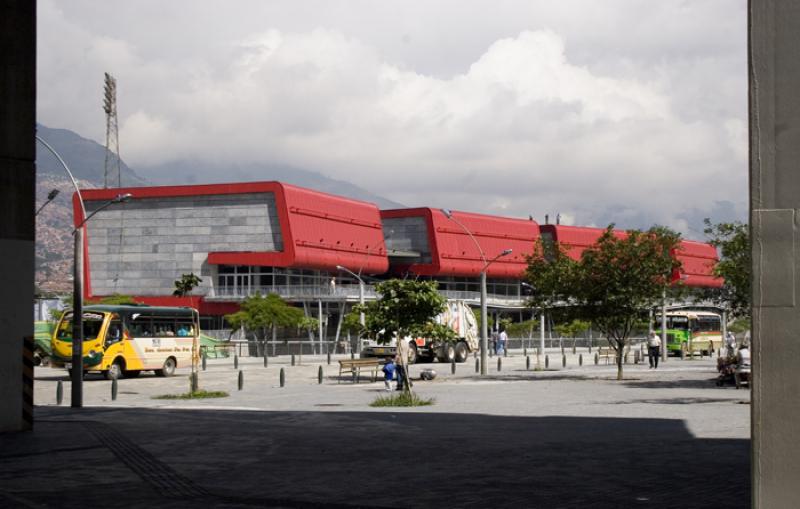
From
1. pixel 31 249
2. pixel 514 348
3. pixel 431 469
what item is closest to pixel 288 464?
pixel 431 469

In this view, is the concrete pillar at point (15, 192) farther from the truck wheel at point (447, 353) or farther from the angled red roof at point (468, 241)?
the angled red roof at point (468, 241)

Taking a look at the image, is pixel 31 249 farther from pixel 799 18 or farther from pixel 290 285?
pixel 290 285

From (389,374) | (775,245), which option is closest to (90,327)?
(389,374)

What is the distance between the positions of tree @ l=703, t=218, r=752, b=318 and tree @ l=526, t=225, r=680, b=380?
29.0 feet

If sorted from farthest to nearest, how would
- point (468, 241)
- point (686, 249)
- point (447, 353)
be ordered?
point (686, 249), point (468, 241), point (447, 353)

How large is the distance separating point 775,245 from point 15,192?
14592 millimetres

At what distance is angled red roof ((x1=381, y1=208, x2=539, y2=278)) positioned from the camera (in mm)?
96875

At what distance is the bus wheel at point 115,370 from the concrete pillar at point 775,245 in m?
36.1

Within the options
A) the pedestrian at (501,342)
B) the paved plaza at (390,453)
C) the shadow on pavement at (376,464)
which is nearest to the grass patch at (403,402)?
the paved plaza at (390,453)

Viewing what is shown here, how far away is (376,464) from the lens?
1434 cm

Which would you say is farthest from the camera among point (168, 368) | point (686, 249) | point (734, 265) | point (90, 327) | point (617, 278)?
point (686, 249)

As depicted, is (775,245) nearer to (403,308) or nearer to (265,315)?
(403,308)

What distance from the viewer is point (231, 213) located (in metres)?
85.1

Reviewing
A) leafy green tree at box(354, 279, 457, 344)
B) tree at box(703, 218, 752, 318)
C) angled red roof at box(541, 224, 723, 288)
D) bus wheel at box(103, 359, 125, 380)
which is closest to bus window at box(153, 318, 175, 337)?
bus wheel at box(103, 359, 125, 380)
